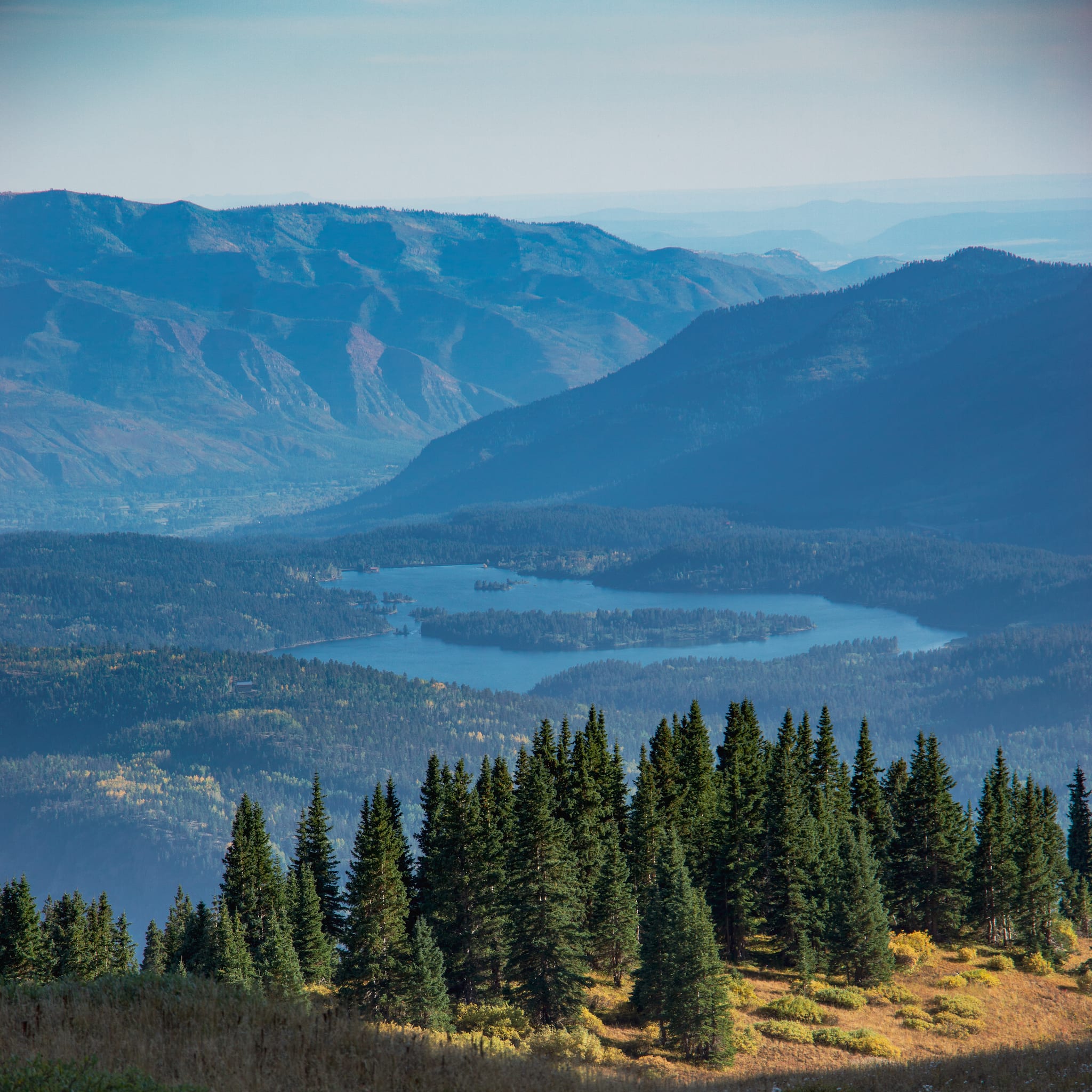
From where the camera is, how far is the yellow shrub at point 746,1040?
52344mm

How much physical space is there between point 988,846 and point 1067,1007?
11572mm

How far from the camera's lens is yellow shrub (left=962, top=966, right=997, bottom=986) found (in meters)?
65.4

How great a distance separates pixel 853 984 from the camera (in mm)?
63812

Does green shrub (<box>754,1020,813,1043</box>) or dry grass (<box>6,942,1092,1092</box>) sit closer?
dry grass (<box>6,942,1092,1092</box>)

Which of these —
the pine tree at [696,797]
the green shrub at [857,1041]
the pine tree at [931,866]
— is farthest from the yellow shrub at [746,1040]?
the pine tree at [931,866]

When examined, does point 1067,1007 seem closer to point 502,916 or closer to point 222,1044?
point 502,916

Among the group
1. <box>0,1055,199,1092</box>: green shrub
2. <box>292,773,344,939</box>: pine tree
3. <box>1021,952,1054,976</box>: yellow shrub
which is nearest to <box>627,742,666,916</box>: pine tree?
<box>292,773,344,939</box>: pine tree

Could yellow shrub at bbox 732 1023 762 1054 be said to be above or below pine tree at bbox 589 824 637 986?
below

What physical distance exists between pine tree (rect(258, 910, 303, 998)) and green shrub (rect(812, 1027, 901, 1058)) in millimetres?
21948

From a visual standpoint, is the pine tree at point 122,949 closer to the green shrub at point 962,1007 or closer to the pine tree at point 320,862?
the pine tree at point 320,862

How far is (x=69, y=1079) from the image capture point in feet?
A: 97.3

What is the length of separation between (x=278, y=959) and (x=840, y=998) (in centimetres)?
2592

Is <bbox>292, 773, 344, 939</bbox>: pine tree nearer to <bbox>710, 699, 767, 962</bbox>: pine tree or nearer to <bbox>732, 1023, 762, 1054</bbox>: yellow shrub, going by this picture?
<bbox>710, 699, 767, 962</bbox>: pine tree

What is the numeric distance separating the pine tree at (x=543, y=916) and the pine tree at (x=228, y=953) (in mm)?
11797
